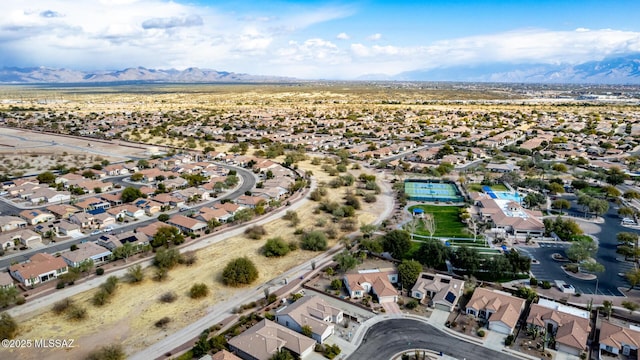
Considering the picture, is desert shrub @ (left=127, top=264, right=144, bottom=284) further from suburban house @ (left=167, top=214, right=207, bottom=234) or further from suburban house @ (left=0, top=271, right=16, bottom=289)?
suburban house @ (left=167, top=214, right=207, bottom=234)

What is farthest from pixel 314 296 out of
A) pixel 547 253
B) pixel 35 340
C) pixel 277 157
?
pixel 277 157

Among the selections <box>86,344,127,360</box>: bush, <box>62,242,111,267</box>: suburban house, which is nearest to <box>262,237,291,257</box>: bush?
<box>62,242,111,267</box>: suburban house

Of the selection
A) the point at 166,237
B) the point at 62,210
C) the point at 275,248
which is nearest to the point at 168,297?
the point at 166,237

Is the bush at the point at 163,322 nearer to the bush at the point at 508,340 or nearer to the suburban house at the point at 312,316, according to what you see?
the suburban house at the point at 312,316

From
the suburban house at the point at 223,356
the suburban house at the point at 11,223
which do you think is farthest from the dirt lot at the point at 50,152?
the suburban house at the point at 223,356

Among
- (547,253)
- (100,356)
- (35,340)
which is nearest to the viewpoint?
(100,356)

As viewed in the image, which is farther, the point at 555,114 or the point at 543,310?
the point at 555,114

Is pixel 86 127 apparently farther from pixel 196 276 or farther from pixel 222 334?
pixel 222 334
